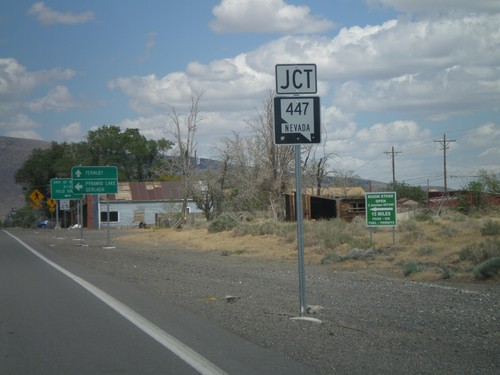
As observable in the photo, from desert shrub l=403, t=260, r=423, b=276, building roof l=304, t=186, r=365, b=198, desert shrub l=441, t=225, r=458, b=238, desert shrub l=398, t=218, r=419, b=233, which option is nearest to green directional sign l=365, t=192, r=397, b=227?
desert shrub l=441, t=225, r=458, b=238

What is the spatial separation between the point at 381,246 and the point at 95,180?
20045 mm

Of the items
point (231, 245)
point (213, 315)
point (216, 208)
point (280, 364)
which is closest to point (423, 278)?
point (213, 315)

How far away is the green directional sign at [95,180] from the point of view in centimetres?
3853

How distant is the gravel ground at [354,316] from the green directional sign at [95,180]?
18.3m

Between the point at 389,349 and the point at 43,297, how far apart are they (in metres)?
8.94

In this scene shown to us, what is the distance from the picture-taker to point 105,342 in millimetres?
9758

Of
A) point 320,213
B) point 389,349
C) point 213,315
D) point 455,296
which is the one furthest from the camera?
point 320,213

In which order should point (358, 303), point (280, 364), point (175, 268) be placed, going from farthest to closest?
point (175, 268)
point (358, 303)
point (280, 364)

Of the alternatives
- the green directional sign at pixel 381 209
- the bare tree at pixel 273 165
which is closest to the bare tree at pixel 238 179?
the bare tree at pixel 273 165

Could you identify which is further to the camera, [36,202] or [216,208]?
[36,202]

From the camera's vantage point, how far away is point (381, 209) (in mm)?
25141

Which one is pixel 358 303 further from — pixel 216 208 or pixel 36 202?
pixel 36 202

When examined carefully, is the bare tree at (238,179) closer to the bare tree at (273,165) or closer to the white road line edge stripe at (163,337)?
the bare tree at (273,165)

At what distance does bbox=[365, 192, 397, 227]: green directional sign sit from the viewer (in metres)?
24.9
